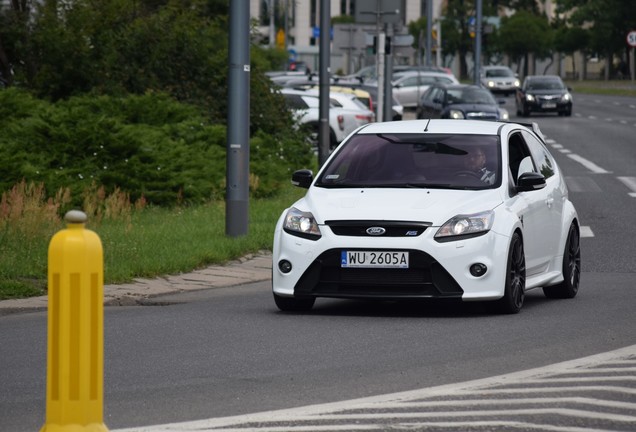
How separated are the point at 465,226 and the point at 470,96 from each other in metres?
36.0

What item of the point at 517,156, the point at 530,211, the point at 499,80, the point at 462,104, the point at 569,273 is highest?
the point at 517,156

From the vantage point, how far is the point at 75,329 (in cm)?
597

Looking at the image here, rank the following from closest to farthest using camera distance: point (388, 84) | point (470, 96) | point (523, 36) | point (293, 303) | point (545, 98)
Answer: point (293, 303)
point (388, 84)
point (470, 96)
point (545, 98)
point (523, 36)

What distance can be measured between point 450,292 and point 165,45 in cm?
1779

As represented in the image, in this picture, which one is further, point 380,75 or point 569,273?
point 380,75

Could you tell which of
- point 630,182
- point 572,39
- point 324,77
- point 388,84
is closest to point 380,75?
point 388,84

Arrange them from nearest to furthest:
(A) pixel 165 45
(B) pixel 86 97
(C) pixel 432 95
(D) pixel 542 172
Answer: (D) pixel 542 172
(B) pixel 86 97
(A) pixel 165 45
(C) pixel 432 95

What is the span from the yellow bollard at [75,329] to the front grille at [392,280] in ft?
18.5

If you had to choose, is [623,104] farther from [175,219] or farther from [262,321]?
[262,321]

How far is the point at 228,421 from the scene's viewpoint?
7422 millimetres

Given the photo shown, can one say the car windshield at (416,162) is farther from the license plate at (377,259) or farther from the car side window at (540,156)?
the license plate at (377,259)

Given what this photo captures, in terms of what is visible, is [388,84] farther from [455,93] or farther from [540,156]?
[540,156]

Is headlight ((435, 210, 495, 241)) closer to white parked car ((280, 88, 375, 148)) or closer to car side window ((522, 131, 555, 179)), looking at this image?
car side window ((522, 131, 555, 179))

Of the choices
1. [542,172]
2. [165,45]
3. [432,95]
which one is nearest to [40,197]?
[542,172]
